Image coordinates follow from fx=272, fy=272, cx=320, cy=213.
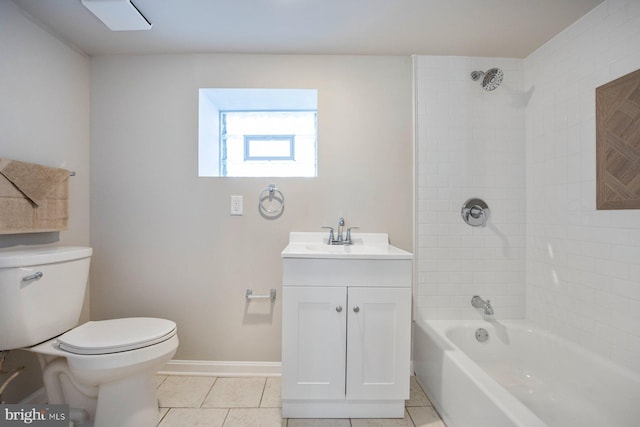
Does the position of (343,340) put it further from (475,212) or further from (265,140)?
(265,140)

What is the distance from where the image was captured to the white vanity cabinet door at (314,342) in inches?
53.9

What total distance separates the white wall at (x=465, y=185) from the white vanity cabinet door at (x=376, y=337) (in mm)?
534

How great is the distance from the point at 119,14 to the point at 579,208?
2.66 meters

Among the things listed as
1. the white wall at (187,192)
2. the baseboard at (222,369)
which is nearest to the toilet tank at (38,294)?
the white wall at (187,192)

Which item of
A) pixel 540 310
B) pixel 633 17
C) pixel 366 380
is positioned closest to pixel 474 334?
pixel 540 310

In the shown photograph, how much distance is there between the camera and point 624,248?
1271mm

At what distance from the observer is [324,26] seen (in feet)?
5.11

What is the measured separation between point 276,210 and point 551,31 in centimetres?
195

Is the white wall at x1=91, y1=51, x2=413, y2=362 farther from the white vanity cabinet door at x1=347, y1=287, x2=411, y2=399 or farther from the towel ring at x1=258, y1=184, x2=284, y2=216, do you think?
the white vanity cabinet door at x1=347, y1=287, x2=411, y2=399

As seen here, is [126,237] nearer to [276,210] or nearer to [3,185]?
[3,185]

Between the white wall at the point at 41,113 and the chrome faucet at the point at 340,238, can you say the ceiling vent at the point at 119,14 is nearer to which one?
the white wall at the point at 41,113

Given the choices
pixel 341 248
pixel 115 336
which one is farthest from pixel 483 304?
pixel 115 336

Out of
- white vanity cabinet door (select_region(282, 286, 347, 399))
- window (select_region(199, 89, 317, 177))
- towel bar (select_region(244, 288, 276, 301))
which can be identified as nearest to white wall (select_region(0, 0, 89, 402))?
window (select_region(199, 89, 317, 177))

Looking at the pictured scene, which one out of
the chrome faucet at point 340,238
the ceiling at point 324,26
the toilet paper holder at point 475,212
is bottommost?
the chrome faucet at point 340,238
